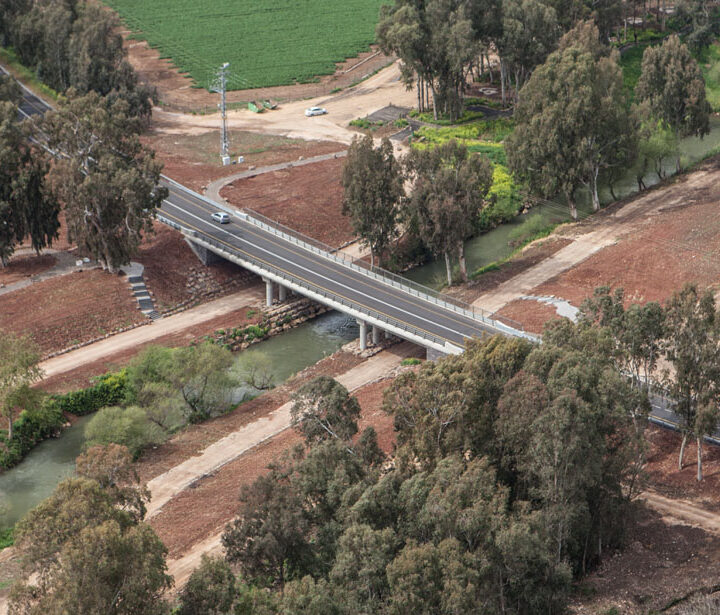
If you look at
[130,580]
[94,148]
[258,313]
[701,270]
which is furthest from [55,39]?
[130,580]

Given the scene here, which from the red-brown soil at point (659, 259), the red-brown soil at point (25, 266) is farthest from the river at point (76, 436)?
the red-brown soil at point (25, 266)

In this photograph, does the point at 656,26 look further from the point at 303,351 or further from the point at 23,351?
the point at 23,351

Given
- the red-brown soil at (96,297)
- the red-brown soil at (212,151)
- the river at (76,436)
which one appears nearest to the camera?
the river at (76,436)

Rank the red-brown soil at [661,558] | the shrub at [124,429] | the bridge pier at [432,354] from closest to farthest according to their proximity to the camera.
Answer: the red-brown soil at [661,558] → the shrub at [124,429] → the bridge pier at [432,354]

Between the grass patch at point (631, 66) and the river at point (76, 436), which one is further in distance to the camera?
the grass patch at point (631, 66)

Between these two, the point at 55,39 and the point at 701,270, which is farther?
the point at 55,39

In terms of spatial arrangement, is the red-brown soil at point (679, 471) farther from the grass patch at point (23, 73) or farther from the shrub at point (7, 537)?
the grass patch at point (23, 73)
